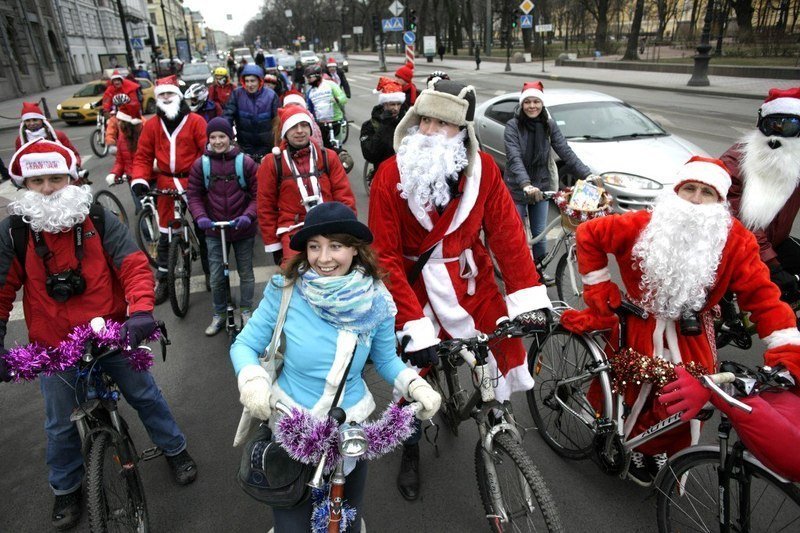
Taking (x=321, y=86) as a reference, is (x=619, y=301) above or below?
below

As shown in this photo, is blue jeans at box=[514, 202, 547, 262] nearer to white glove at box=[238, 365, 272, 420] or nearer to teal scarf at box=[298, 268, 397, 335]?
teal scarf at box=[298, 268, 397, 335]

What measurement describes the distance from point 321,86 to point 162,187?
4.89m

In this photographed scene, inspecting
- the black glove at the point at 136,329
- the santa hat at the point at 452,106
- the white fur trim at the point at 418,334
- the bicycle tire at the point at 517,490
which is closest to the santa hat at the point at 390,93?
the santa hat at the point at 452,106

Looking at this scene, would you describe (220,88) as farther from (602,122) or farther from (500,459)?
(500,459)

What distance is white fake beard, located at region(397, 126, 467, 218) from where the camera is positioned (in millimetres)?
2572

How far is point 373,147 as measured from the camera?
566 cm

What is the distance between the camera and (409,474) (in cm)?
314

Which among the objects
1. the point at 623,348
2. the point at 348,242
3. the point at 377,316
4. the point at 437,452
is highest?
the point at 348,242

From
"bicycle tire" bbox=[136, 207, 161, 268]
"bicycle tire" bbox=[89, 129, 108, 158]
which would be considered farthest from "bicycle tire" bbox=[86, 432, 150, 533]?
"bicycle tire" bbox=[89, 129, 108, 158]

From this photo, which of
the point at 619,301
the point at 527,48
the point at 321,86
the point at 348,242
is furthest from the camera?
the point at 527,48

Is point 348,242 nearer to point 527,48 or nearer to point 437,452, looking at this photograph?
point 437,452

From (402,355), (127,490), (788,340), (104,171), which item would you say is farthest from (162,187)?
(104,171)

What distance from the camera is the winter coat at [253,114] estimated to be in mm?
7281

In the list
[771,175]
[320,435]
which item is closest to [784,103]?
[771,175]
